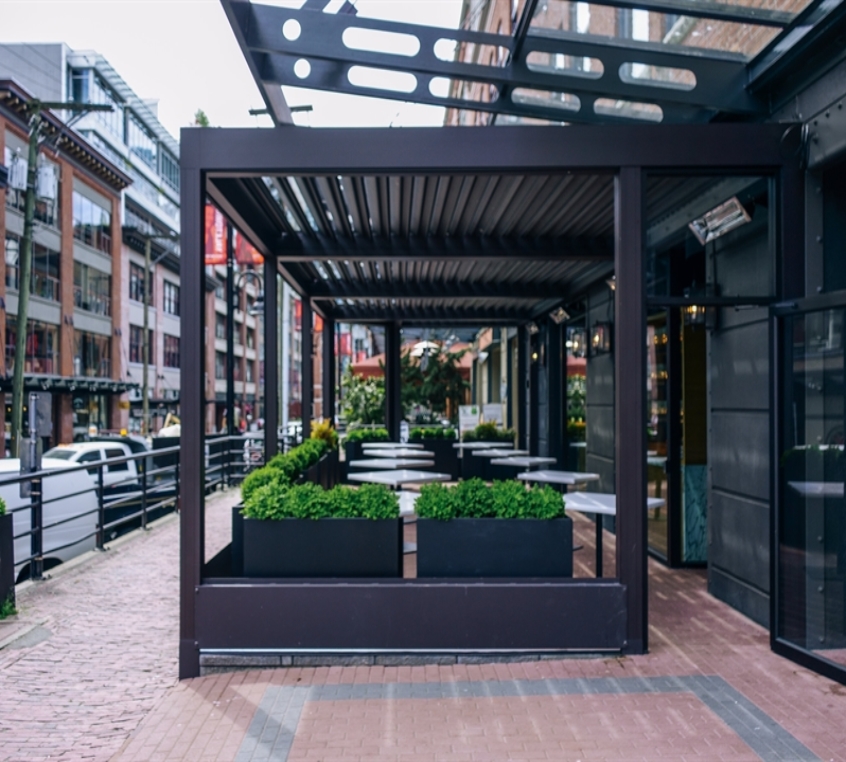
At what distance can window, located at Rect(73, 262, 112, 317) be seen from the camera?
41.2 m

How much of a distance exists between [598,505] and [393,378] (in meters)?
11.3

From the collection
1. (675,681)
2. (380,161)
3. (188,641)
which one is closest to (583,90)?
(380,161)

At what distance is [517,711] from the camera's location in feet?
14.7

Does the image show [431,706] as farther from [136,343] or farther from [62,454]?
[136,343]

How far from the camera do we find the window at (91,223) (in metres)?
41.4

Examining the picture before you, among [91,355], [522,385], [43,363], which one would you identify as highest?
[91,355]

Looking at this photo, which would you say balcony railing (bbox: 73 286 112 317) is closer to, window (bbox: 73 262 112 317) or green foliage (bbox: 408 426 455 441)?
window (bbox: 73 262 112 317)

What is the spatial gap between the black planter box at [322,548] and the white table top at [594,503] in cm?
126

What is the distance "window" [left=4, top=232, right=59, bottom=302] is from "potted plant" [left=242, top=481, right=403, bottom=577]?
31.9 metres

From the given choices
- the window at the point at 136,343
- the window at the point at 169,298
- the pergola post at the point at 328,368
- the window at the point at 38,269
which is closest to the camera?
the pergola post at the point at 328,368

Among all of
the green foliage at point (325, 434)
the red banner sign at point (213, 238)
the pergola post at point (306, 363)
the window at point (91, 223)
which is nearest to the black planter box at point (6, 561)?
the green foliage at point (325, 434)

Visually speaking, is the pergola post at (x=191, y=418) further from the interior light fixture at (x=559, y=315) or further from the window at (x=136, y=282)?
the window at (x=136, y=282)

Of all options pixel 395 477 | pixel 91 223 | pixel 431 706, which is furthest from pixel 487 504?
pixel 91 223

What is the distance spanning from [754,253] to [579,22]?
338cm
